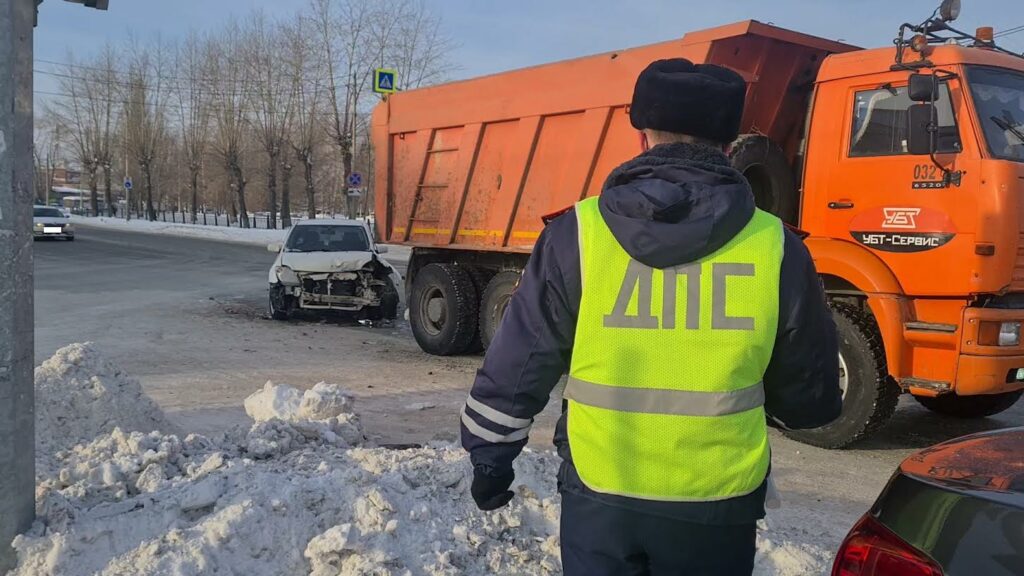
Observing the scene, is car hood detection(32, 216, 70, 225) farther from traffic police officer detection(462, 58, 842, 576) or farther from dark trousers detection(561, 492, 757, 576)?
dark trousers detection(561, 492, 757, 576)

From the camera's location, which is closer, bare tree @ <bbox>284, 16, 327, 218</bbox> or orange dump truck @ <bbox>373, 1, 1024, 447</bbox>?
orange dump truck @ <bbox>373, 1, 1024, 447</bbox>

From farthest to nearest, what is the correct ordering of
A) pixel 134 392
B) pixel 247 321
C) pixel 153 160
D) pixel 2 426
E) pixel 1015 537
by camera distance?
1. pixel 153 160
2. pixel 247 321
3. pixel 134 392
4. pixel 2 426
5. pixel 1015 537

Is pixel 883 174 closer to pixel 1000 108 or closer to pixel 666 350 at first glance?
pixel 1000 108

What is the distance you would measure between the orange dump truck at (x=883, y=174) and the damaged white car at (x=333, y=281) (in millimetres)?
4165

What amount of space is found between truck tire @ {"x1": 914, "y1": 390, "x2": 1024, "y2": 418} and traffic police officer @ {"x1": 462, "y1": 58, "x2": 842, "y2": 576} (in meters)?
6.18

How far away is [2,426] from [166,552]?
0.77 m

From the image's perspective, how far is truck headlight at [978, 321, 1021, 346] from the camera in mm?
5449

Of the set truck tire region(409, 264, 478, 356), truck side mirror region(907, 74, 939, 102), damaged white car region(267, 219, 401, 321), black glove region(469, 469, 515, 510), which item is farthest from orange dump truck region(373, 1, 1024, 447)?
black glove region(469, 469, 515, 510)

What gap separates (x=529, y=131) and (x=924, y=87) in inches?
168

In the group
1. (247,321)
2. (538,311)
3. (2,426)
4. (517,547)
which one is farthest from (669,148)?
(247,321)

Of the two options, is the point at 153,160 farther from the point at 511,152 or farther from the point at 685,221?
the point at 685,221

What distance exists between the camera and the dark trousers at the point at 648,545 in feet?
6.15

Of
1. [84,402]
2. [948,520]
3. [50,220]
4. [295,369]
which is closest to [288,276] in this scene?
[295,369]

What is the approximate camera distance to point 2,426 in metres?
3.12
